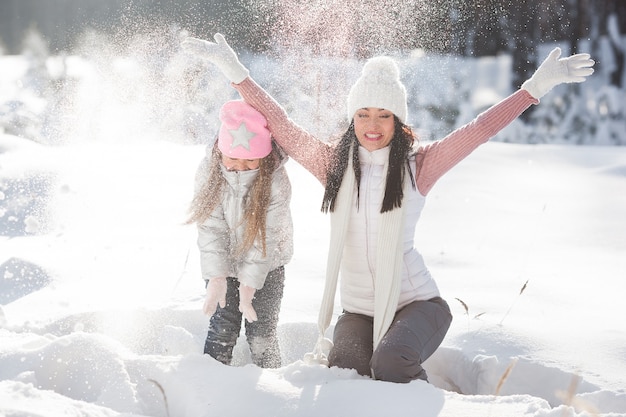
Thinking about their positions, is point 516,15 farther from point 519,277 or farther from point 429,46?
point 519,277

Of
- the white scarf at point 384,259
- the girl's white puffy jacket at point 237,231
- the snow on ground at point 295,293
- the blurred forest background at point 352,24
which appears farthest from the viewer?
the blurred forest background at point 352,24

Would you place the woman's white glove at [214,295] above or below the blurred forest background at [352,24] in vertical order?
below

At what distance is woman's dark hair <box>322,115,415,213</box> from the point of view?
2.41 m

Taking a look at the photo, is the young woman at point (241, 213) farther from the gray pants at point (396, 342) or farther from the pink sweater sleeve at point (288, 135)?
the gray pants at point (396, 342)

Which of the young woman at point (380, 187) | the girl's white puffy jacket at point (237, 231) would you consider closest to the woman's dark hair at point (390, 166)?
the young woman at point (380, 187)

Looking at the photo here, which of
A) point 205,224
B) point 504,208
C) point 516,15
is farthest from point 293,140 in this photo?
point 516,15

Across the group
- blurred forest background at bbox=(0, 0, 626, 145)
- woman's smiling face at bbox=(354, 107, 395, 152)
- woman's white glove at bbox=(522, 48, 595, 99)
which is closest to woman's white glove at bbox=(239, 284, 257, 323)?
woman's smiling face at bbox=(354, 107, 395, 152)

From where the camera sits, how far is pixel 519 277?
3.75 m

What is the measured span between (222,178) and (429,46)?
11.6 metres

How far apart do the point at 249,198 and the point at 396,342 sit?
75cm

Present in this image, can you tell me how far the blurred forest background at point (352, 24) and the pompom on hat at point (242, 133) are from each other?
7.45 m

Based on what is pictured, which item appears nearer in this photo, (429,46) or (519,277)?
(519,277)

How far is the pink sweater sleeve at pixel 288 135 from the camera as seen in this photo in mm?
2553

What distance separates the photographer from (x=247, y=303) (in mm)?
2416
